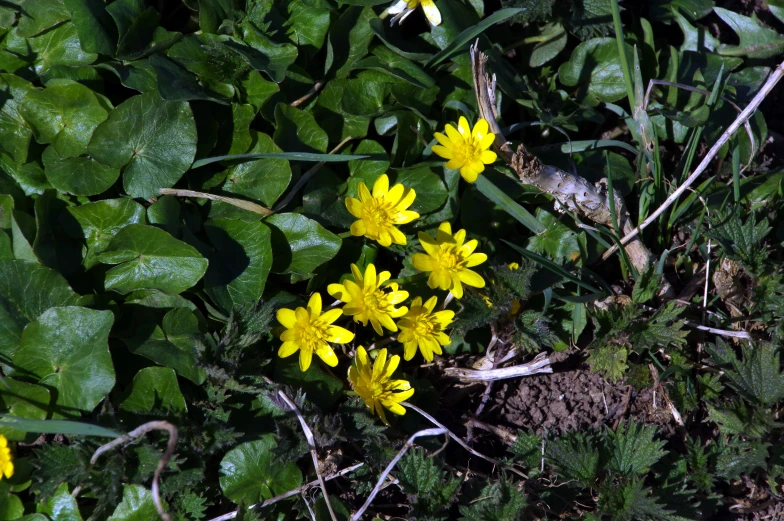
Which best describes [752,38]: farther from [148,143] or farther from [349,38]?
[148,143]

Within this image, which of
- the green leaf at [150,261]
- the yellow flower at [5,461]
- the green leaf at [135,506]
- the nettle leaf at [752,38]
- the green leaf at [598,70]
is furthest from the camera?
the nettle leaf at [752,38]

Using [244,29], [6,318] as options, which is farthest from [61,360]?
[244,29]

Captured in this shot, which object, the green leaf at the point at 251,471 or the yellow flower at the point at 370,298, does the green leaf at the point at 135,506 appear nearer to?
the green leaf at the point at 251,471

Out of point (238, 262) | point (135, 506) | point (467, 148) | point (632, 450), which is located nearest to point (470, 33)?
point (467, 148)

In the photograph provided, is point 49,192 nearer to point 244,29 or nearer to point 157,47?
point 157,47

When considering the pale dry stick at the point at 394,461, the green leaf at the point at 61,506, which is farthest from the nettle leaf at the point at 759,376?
the green leaf at the point at 61,506

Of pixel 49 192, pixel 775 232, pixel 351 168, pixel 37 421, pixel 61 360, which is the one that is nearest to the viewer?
pixel 37 421

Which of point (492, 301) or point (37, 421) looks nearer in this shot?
point (37, 421)
